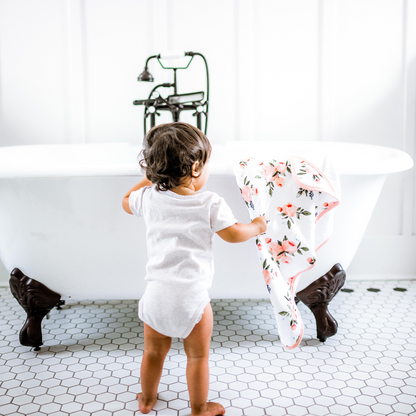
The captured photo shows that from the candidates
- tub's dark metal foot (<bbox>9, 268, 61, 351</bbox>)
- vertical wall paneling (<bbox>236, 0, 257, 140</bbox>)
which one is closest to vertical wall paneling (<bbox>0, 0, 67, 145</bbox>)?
vertical wall paneling (<bbox>236, 0, 257, 140</bbox>)

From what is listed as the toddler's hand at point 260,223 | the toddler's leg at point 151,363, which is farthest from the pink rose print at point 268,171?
the toddler's leg at point 151,363

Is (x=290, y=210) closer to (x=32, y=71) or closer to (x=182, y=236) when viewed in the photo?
(x=182, y=236)

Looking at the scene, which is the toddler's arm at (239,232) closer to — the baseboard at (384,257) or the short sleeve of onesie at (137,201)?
the short sleeve of onesie at (137,201)

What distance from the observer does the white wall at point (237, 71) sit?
2205mm

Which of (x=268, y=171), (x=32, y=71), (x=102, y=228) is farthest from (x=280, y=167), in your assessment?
(x=32, y=71)

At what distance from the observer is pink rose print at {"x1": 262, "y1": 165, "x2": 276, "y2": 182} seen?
1372 mm

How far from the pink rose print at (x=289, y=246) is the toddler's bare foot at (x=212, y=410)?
46 centimetres

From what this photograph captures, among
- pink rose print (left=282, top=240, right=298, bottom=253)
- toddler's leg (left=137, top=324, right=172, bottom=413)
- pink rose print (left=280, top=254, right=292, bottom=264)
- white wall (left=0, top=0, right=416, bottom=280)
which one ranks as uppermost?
white wall (left=0, top=0, right=416, bottom=280)

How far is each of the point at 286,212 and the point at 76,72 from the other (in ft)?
4.42

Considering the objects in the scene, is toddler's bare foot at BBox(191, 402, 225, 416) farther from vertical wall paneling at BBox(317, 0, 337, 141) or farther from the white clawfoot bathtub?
vertical wall paneling at BBox(317, 0, 337, 141)

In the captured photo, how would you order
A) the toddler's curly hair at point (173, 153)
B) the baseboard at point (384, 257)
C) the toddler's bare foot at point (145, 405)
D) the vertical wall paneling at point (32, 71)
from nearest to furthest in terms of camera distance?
the toddler's curly hair at point (173, 153) < the toddler's bare foot at point (145, 405) < the vertical wall paneling at point (32, 71) < the baseboard at point (384, 257)

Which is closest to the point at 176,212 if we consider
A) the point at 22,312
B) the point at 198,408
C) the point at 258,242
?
the point at 258,242

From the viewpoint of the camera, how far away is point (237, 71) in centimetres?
226

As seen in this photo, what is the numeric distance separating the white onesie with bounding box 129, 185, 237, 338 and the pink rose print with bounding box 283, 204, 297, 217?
320 millimetres
